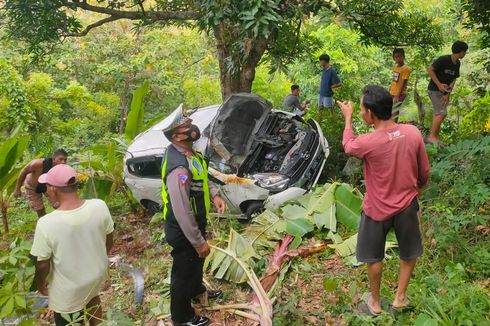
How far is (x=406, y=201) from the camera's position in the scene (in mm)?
3312

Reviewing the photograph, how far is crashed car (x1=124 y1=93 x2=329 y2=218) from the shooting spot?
670 centimetres

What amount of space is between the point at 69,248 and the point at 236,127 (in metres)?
4.51

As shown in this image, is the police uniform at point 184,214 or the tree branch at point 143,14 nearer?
the police uniform at point 184,214

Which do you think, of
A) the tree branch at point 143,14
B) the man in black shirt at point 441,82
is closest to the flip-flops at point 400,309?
the man in black shirt at point 441,82

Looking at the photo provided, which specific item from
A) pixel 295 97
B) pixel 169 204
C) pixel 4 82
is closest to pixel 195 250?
pixel 169 204

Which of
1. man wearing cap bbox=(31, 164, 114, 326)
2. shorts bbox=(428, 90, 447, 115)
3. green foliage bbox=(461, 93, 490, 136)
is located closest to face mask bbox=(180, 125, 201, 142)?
man wearing cap bbox=(31, 164, 114, 326)

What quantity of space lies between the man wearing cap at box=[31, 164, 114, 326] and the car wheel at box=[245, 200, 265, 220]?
340 cm

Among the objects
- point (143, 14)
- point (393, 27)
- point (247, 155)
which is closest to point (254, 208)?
point (247, 155)

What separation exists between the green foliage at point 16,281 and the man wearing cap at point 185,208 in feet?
3.69

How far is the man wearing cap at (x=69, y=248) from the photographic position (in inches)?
124

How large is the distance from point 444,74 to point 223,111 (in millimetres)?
3540

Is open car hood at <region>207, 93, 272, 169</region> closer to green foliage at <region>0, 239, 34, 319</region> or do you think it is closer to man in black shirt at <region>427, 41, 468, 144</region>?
man in black shirt at <region>427, 41, 468, 144</region>

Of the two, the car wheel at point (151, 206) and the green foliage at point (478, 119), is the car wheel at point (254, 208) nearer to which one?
the car wheel at point (151, 206)

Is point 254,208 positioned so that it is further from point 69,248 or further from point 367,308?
point 69,248
